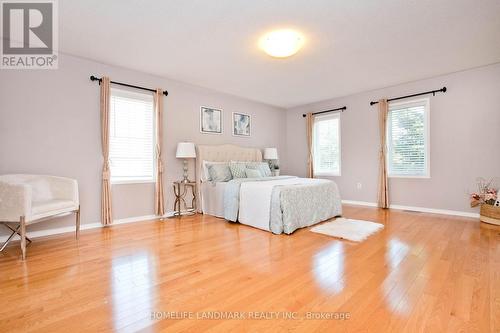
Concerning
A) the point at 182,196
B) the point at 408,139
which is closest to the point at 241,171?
the point at 182,196

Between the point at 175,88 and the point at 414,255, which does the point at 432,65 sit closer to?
the point at 414,255

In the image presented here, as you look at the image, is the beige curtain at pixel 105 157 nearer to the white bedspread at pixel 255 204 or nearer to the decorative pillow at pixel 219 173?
the decorative pillow at pixel 219 173

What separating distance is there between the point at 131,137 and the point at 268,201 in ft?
8.55

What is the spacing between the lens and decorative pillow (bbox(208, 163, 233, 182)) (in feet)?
15.2

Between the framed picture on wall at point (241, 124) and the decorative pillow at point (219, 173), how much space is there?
1.28 m

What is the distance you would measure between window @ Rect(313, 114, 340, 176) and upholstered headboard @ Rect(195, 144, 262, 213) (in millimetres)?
1592

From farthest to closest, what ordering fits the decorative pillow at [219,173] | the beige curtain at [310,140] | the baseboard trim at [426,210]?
the beige curtain at [310,140]
the decorative pillow at [219,173]
the baseboard trim at [426,210]

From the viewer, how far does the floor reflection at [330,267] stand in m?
1.94

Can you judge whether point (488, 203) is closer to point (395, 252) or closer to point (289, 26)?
point (395, 252)

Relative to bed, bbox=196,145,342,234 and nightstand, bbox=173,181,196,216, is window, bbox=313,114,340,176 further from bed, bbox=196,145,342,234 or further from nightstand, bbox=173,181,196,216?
nightstand, bbox=173,181,196,216

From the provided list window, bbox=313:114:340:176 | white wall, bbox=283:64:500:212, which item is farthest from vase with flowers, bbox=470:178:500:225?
window, bbox=313:114:340:176

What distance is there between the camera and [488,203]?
378 centimetres

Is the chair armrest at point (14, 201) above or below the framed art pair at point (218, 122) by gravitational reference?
below

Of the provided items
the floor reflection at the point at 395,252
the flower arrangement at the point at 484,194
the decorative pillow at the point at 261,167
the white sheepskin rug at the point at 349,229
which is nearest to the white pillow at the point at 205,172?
the decorative pillow at the point at 261,167
